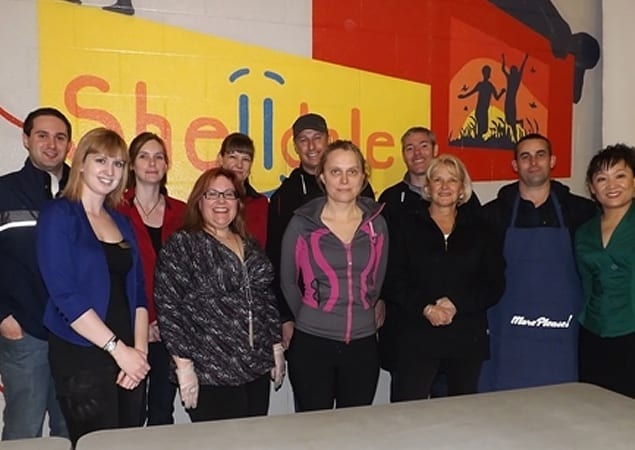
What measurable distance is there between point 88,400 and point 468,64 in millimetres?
2594

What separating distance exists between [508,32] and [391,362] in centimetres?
202

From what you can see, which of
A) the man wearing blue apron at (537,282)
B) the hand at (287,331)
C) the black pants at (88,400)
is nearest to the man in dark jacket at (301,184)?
the hand at (287,331)

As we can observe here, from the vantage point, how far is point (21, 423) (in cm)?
234

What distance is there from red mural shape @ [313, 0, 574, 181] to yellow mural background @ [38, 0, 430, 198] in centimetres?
11

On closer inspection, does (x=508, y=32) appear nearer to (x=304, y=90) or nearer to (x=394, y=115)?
(x=394, y=115)

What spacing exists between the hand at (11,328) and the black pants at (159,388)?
1.58 ft

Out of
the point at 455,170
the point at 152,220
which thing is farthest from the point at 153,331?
the point at 455,170

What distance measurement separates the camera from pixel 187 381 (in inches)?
77.7

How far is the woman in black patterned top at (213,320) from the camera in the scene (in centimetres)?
199

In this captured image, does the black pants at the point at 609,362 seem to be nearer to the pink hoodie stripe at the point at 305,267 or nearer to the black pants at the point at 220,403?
the pink hoodie stripe at the point at 305,267

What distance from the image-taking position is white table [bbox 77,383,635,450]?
53.1 inches

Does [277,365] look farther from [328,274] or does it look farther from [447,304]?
[447,304]

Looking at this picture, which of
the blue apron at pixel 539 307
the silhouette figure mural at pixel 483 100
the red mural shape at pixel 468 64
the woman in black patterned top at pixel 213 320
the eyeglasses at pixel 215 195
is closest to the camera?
the woman in black patterned top at pixel 213 320

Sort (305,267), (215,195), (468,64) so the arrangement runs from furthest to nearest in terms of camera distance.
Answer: (468,64) → (305,267) → (215,195)
